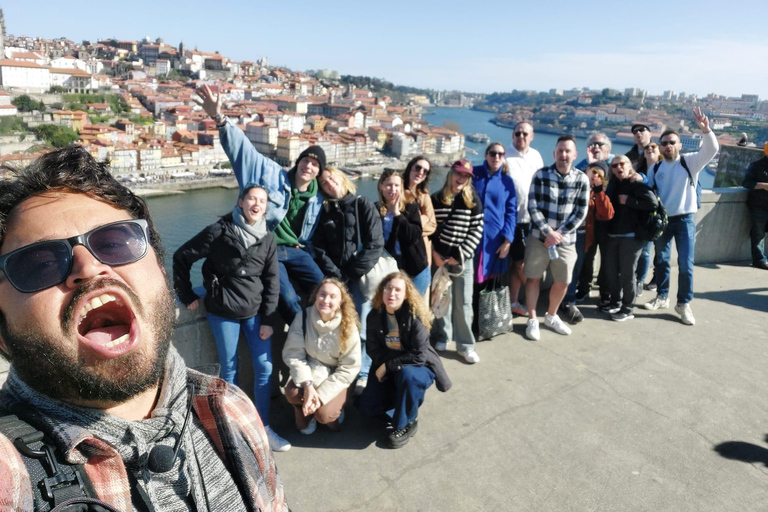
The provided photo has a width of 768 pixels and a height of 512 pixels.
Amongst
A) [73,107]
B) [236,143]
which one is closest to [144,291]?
[236,143]

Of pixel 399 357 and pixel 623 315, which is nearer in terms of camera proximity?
pixel 399 357

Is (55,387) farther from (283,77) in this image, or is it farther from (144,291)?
(283,77)

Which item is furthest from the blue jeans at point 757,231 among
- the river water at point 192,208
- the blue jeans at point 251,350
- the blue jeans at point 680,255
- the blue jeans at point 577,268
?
the river water at point 192,208

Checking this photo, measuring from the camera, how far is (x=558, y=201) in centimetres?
256

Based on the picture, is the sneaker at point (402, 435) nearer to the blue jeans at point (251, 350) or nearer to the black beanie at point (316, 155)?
the blue jeans at point (251, 350)

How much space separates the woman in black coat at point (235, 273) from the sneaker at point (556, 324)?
1.47 m

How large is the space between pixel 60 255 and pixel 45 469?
21 centimetres

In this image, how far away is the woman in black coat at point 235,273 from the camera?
5.64 feet

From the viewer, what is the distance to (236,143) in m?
1.92

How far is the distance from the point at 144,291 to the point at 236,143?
1.40 meters

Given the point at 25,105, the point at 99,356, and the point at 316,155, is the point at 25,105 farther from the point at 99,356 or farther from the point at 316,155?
the point at 99,356

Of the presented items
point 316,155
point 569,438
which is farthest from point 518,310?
point 316,155

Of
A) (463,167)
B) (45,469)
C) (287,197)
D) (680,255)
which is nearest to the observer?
(45,469)

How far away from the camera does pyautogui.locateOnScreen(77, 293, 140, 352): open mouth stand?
56 centimetres
